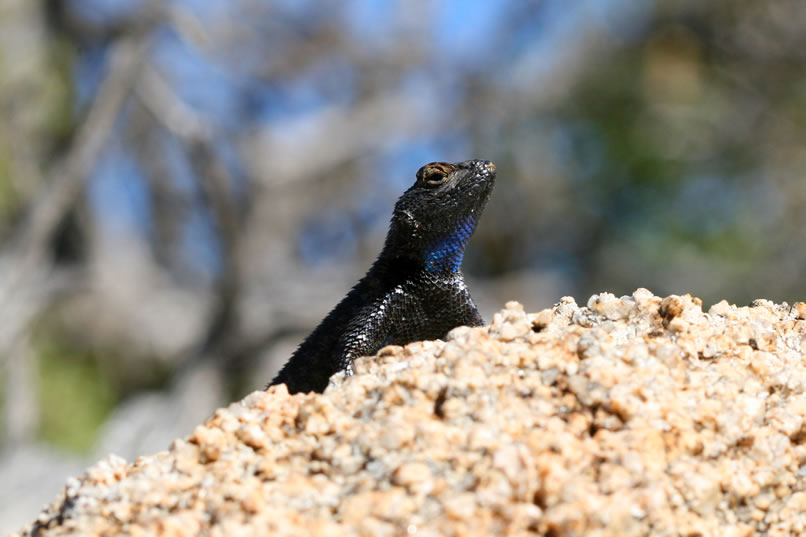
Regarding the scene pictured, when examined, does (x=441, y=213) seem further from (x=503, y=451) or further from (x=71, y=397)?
(x=71, y=397)

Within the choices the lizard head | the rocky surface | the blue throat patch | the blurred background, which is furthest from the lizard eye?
the blurred background

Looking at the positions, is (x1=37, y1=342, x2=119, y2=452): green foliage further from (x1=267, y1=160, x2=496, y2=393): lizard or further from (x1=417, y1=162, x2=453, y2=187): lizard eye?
(x1=417, y1=162, x2=453, y2=187): lizard eye

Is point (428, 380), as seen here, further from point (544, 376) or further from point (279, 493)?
point (279, 493)

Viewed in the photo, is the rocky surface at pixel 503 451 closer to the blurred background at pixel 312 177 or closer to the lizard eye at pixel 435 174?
the lizard eye at pixel 435 174

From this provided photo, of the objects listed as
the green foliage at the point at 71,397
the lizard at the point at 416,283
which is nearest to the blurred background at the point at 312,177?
the green foliage at the point at 71,397

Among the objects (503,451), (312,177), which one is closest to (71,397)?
(312,177)

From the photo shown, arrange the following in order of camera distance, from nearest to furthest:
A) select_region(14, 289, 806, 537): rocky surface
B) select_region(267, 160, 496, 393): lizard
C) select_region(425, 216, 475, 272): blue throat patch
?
select_region(14, 289, 806, 537): rocky surface < select_region(267, 160, 496, 393): lizard < select_region(425, 216, 475, 272): blue throat patch

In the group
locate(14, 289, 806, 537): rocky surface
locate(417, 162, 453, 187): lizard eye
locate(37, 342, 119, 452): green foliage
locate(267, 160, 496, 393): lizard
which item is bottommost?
locate(14, 289, 806, 537): rocky surface

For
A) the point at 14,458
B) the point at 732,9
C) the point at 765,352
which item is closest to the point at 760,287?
the point at 732,9
